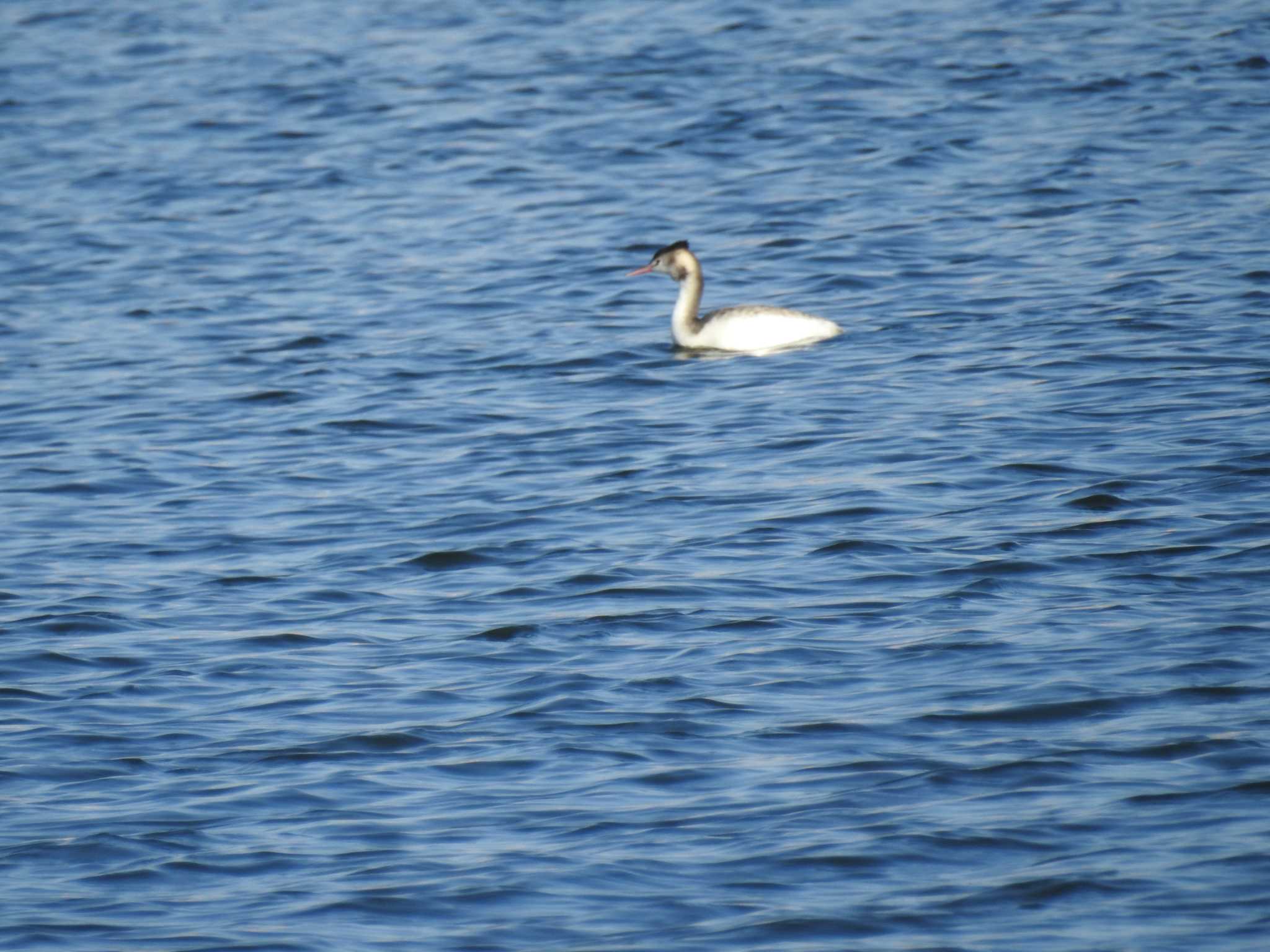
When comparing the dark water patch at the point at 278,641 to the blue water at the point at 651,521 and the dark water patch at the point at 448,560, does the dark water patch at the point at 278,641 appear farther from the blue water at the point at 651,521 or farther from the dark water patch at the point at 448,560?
the dark water patch at the point at 448,560

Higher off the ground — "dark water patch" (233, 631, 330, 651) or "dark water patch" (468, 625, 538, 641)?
"dark water patch" (233, 631, 330, 651)

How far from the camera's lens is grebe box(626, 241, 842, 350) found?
47.5 feet

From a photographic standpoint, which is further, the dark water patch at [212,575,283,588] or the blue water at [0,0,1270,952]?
the dark water patch at [212,575,283,588]

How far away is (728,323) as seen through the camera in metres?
14.6

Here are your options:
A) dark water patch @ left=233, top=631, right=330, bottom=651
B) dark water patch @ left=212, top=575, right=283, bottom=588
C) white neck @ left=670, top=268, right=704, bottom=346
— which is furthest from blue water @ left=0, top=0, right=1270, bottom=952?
white neck @ left=670, top=268, right=704, bottom=346

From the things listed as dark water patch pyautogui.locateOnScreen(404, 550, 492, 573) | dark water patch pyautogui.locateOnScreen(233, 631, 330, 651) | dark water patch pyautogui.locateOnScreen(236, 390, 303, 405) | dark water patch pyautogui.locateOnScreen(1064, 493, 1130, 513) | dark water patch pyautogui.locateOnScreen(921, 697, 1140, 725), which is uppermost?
dark water patch pyautogui.locateOnScreen(236, 390, 303, 405)

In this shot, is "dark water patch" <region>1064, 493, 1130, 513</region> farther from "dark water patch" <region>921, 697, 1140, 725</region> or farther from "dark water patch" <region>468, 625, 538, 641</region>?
"dark water patch" <region>468, 625, 538, 641</region>

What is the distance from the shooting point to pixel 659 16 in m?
27.7

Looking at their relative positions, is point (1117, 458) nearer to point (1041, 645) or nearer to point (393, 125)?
point (1041, 645)

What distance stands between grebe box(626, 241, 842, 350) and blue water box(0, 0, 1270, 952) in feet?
0.84

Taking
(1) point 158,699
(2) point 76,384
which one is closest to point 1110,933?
(1) point 158,699

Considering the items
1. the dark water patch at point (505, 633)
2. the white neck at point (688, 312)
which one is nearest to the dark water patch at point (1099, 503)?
the dark water patch at point (505, 633)

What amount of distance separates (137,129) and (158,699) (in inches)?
642

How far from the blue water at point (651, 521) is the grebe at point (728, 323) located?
25 cm
